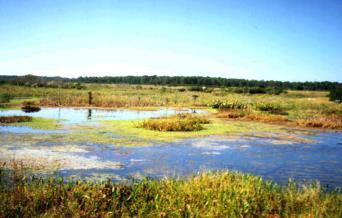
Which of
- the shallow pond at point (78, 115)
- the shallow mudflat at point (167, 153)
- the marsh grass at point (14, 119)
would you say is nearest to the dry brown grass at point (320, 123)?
the shallow mudflat at point (167, 153)

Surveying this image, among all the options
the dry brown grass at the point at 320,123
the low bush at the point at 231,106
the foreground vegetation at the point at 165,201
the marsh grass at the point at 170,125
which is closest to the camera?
the foreground vegetation at the point at 165,201

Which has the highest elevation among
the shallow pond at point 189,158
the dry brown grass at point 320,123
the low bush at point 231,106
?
the low bush at point 231,106

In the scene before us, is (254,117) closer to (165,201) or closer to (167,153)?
(167,153)

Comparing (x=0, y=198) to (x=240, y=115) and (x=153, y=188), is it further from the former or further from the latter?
(x=240, y=115)

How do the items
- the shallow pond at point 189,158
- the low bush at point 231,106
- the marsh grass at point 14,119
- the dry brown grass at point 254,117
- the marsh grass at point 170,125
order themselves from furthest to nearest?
the low bush at point 231,106 → the dry brown grass at point 254,117 → the marsh grass at point 14,119 → the marsh grass at point 170,125 → the shallow pond at point 189,158

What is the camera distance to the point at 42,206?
7.57 m

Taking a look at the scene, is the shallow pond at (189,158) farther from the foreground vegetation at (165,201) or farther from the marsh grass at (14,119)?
the marsh grass at (14,119)

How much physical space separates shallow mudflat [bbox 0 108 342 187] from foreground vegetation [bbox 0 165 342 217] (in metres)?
3.29

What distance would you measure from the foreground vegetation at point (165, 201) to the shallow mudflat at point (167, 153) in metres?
3.29

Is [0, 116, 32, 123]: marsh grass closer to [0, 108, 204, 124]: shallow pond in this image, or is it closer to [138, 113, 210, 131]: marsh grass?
[0, 108, 204, 124]: shallow pond

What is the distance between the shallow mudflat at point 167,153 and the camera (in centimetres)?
1293

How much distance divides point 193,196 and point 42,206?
3.29 meters

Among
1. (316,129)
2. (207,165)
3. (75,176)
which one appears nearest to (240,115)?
(316,129)

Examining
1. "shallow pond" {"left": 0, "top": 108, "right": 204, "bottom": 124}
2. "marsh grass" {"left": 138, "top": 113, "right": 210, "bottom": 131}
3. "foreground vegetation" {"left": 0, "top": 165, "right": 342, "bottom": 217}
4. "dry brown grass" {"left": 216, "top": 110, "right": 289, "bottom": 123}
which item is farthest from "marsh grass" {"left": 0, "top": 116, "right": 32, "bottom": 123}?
"foreground vegetation" {"left": 0, "top": 165, "right": 342, "bottom": 217}
